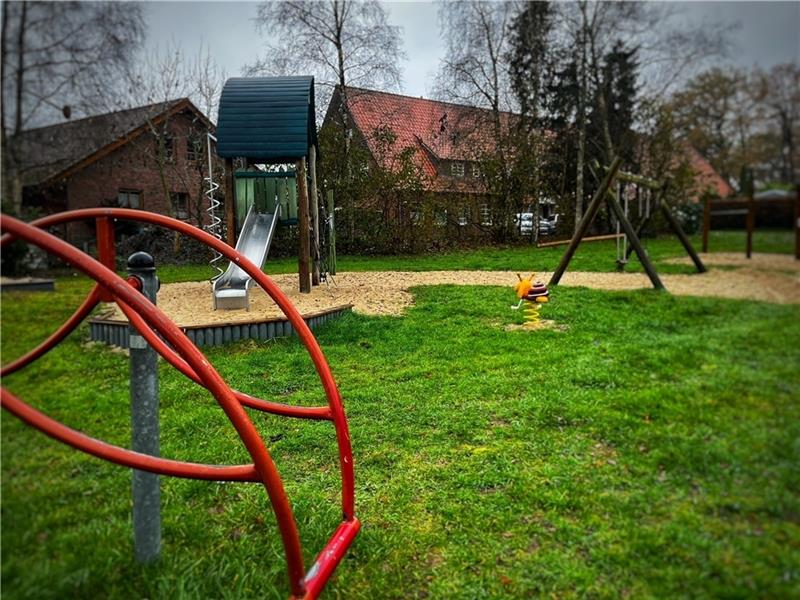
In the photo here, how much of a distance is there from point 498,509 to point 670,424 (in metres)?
0.76

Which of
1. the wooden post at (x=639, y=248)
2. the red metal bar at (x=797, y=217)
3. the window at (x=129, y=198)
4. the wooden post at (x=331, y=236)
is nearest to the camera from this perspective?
the red metal bar at (x=797, y=217)

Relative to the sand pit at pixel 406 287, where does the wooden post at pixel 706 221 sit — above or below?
above

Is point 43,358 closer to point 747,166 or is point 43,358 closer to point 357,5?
point 747,166

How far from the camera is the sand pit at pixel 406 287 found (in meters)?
0.65

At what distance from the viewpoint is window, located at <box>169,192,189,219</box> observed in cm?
202

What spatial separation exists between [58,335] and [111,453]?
0.26m

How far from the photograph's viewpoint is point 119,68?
2.94 ft

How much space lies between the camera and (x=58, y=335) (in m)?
0.92

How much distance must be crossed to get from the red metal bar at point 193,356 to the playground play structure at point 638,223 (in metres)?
0.85

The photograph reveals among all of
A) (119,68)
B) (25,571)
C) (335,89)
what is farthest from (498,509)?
(335,89)

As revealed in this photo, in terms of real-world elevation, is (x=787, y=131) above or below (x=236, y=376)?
above

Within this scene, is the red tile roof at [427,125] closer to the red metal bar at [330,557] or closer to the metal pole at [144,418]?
the metal pole at [144,418]

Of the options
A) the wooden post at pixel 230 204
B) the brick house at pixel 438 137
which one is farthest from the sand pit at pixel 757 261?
the wooden post at pixel 230 204

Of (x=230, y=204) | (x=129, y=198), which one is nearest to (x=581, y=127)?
(x=129, y=198)
